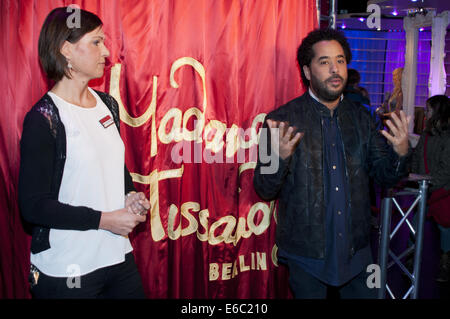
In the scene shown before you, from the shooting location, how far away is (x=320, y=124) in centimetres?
233

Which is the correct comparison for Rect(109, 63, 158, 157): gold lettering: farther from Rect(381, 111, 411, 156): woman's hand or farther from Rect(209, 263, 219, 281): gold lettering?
Rect(381, 111, 411, 156): woman's hand

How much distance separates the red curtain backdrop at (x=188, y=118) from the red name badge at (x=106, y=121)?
592 mm

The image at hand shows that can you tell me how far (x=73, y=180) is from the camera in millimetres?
1714

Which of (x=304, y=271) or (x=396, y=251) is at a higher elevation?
(x=304, y=271)

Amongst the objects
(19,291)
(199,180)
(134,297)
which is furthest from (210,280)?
(19,291)

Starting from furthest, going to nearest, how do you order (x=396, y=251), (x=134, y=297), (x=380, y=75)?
(x=380, y=75) → (x=396, y=251) → (x=134, y=297)

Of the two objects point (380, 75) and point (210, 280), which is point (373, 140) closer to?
point (210, 280)

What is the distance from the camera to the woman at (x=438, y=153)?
13.4ft

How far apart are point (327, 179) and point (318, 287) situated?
1.82ft

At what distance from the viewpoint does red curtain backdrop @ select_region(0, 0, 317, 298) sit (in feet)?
7.46

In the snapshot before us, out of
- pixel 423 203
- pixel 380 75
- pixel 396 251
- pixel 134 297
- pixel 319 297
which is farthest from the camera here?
pixel 380 75

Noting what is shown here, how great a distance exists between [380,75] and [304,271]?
1065 cm

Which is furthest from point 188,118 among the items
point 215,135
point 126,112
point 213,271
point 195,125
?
point 213,271

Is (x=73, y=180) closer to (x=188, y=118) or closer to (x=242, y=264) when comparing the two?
(x=188, y=118)
